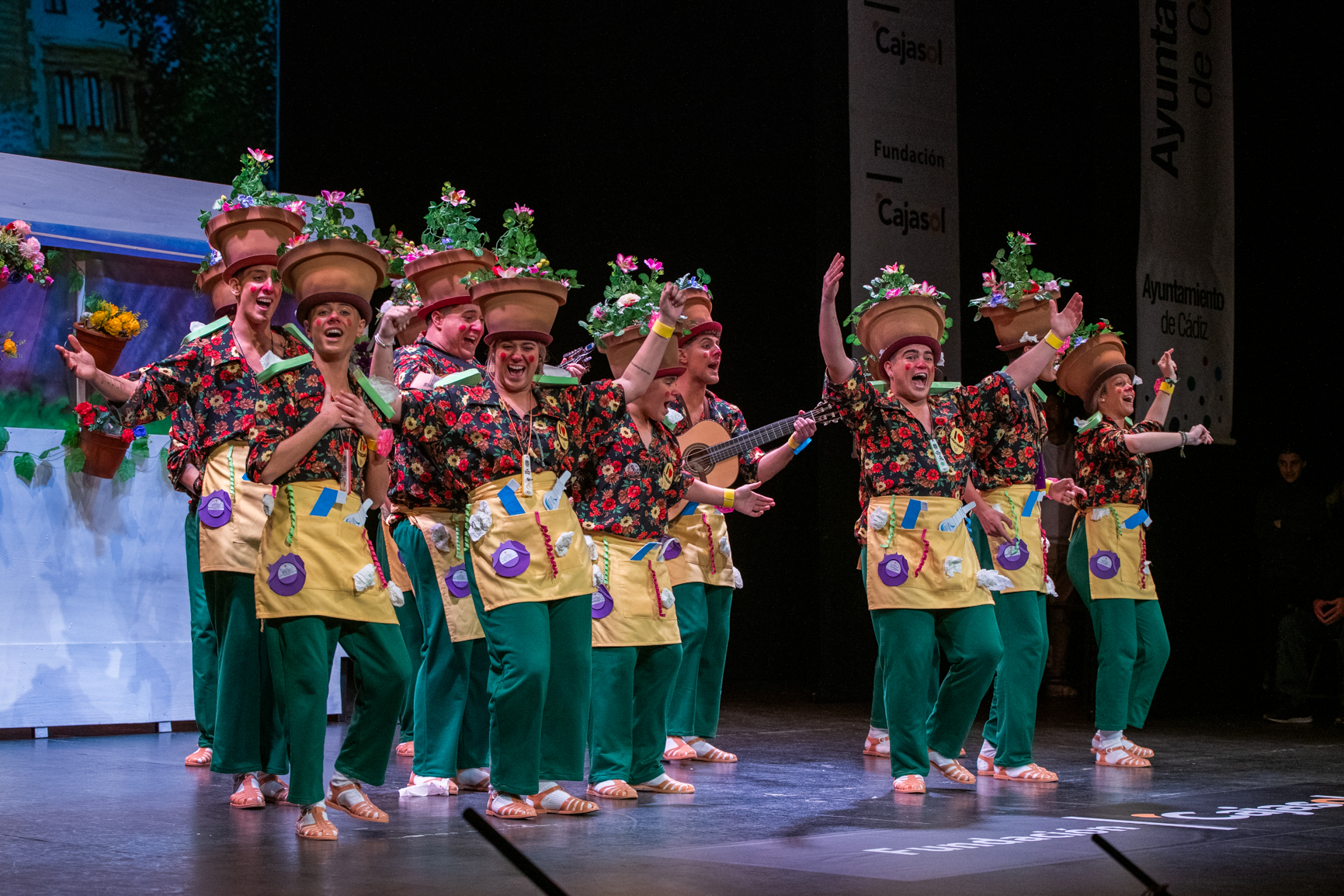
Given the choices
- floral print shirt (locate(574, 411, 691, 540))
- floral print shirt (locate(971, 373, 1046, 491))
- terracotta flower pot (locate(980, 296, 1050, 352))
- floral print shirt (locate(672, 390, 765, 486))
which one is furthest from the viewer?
floral print shirt (locate(672, 390, 765, 486))

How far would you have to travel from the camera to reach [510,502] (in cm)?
443

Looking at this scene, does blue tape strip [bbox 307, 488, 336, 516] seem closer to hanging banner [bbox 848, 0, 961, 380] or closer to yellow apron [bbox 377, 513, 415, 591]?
yellow apron [bbox 377, 513, 415, 591]

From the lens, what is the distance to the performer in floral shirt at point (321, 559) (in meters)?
4.06

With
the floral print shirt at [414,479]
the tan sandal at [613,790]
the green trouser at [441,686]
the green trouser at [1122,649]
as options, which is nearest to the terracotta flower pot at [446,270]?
the floral print shirt at [414,479]

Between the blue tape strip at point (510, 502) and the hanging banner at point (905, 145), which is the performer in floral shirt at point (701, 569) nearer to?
the blue tape strip at point (510, 502)

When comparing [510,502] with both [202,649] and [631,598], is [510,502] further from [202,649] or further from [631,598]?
[202,649]

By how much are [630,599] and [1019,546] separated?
5.91 feet

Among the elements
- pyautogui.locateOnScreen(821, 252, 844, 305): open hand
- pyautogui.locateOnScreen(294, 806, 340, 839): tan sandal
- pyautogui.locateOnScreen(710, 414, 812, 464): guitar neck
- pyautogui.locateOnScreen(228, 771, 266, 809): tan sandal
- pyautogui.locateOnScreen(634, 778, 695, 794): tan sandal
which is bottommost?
pyautogui.locateOnScreen(634, 778, 695, 794): tan sandal

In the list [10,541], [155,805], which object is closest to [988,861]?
[155,805]

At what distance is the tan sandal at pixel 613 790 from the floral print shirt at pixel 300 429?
1.38 metres

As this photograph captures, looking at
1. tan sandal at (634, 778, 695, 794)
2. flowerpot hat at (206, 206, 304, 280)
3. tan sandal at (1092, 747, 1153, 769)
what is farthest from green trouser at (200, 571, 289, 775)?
tan sandal at (1092, 747, 1153, 769)

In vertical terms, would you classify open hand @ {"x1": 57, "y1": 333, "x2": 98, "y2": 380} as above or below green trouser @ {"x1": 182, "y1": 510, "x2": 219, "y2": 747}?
above

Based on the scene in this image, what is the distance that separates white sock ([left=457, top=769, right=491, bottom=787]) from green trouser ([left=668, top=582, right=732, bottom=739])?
4.05ft

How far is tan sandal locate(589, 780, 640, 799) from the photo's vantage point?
194 inches
